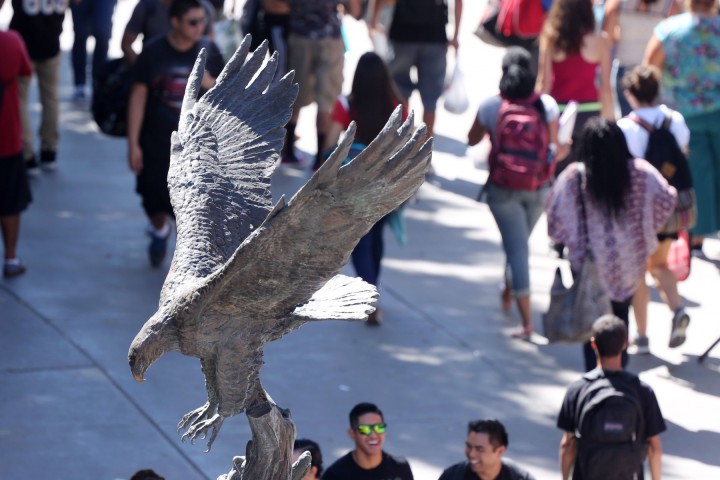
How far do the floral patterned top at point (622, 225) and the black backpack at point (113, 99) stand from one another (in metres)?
3.67

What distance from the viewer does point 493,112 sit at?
900 cm

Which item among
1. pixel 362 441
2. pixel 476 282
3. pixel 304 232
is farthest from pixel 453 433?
pixel 304 232

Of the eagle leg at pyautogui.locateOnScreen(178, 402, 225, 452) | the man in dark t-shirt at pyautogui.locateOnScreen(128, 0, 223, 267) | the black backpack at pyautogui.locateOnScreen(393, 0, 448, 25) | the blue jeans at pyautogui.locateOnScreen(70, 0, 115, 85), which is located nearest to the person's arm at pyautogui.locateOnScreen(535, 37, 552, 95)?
the black backpack at pyautogui.locateOnScreen(393, 0, 448, 25)

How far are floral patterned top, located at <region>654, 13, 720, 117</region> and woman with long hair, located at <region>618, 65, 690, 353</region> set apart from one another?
47.9 inches

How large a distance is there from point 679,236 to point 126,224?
4428 mm

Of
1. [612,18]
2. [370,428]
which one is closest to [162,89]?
[612,18]

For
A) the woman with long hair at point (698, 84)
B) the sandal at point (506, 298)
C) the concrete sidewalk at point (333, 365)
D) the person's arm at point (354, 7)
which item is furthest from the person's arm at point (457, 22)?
the sandal at point (506, 298)

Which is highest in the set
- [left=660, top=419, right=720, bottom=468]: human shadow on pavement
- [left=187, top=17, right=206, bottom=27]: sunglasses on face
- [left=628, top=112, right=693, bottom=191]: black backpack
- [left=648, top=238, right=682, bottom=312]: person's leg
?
[left=187, top=17, right=206, bottom=27]: sunglasses on face

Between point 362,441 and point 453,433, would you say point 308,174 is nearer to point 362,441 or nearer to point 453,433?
point 453,433

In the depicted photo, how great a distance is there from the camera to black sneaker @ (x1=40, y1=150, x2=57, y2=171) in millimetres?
12312

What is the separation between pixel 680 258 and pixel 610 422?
2.67m

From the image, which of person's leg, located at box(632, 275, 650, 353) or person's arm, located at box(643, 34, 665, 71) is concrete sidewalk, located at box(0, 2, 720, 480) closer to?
person's leg, located at box(632, 275, 650, 353)

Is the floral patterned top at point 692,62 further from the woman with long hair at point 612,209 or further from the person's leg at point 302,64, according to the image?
the person's leg at point 302,64

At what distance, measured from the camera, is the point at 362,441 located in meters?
6.27
